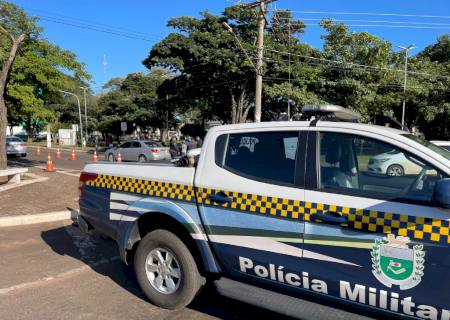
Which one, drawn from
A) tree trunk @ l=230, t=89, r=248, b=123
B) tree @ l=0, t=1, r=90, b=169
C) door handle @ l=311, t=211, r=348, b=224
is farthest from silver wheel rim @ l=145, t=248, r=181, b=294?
tree trunk @ l=230, t=89, r=248, b=123

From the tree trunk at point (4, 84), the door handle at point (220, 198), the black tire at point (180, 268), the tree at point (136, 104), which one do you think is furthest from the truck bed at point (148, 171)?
the tree at point (136, 104)

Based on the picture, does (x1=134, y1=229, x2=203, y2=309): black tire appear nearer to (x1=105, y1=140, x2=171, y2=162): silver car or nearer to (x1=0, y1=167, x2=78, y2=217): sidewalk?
(x1=0, y1=167, x2=78, y2=217): sidewalk

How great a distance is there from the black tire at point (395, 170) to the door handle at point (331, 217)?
20.2 inches

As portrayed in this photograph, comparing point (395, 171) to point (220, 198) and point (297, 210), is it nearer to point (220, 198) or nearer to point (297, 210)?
point (297, 210)

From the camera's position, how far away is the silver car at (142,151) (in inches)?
936

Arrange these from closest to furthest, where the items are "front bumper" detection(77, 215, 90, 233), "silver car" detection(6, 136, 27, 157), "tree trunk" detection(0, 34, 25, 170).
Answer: "front bumper" detection(77, 215, 90, 233), "tree trunk" detection(0, 34, 25, 170), "silver car" detection(6, 136, 27, 157)

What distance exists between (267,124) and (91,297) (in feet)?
8.31

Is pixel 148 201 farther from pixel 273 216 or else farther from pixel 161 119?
pixel 161 119

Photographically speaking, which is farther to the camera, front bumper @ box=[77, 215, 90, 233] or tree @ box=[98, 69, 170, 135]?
tree @ box=[98, 69, 170, 135]

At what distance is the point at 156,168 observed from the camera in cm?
428

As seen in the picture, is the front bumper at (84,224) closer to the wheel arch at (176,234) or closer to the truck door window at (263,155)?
the wheel arch at (176,234)

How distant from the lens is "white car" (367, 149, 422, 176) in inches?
122

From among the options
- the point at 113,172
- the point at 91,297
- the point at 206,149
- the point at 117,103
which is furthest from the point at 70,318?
the point at 117,103

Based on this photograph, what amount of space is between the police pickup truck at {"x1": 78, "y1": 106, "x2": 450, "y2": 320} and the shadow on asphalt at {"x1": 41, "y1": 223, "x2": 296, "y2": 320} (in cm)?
35
